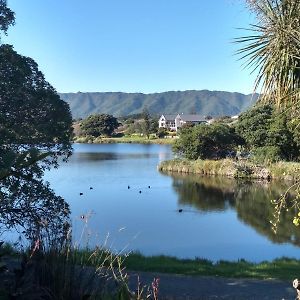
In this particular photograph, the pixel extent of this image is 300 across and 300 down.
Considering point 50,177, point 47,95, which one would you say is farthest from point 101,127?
point 47,95

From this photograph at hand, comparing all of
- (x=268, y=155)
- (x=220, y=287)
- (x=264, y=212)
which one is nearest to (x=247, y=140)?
(x=268, y=155)

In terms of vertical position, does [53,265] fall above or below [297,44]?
below

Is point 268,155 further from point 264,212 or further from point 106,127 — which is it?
point 106,127

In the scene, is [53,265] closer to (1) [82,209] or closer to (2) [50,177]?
(1) [82,209]

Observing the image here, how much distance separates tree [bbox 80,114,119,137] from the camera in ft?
367

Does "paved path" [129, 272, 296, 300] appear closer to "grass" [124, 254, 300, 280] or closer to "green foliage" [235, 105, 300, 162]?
"grass" [124, 254, 300, 280]

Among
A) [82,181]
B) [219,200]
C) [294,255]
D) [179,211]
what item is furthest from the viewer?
[82,181]

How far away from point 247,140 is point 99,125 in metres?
72.3

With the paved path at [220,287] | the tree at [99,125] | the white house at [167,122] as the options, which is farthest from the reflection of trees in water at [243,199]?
the white house at [167,122]

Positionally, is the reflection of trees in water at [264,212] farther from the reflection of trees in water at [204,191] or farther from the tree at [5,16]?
the tree at [5,16]

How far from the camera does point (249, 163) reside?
40594 mm

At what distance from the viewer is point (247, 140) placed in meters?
44.5

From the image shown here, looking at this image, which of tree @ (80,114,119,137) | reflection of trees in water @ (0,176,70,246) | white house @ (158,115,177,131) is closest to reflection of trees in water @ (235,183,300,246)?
reflection of trees in water @ (0,176,70,246)

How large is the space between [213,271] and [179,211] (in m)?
14.3
